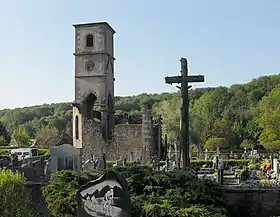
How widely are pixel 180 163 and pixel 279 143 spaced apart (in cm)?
3376

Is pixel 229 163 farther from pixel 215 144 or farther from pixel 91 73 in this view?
pixel 215 144

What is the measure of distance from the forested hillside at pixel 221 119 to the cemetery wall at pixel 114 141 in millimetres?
6954

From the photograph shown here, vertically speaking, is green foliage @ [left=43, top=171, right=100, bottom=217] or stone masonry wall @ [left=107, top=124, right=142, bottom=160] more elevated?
stone masonry wall @ [left=107, top=124, right=142, bottom=160]

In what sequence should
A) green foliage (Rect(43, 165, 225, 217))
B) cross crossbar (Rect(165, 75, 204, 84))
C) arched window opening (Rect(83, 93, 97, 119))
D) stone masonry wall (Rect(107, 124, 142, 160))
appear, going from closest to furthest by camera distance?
green foliage (Rect(43, 165, 225, 217)), cross crossbar (Rect(165, 75, 204, 84)), stone masonry wall (Rect(107, 124, 142, 160)), arched window opening (Rect(83, 93, 97, 119))

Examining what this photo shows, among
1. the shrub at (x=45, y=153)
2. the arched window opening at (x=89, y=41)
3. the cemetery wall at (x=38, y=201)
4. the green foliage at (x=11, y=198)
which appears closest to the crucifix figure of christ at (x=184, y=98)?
the cemetery wall at (x=38, y=201)

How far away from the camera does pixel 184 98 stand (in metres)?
17.8

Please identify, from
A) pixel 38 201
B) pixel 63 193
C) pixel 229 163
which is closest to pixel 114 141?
pixel 229 163

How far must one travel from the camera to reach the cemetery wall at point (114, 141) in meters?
39.1

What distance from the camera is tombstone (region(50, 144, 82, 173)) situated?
1957 cm

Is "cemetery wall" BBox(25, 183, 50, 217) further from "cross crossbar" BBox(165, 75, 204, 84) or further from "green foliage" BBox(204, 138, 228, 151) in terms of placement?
"green foliage" BBox(204, 138, 228, 151)

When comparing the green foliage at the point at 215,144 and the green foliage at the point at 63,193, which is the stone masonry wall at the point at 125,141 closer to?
the green foliage at the point at 215,144

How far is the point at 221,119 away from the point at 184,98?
195 ft

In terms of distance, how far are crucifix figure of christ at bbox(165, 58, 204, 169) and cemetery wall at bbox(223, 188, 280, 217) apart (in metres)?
3.17

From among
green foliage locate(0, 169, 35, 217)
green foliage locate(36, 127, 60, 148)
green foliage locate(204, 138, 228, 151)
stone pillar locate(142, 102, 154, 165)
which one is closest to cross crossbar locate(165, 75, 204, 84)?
green foliage locate(0, 169, 35, 217)
